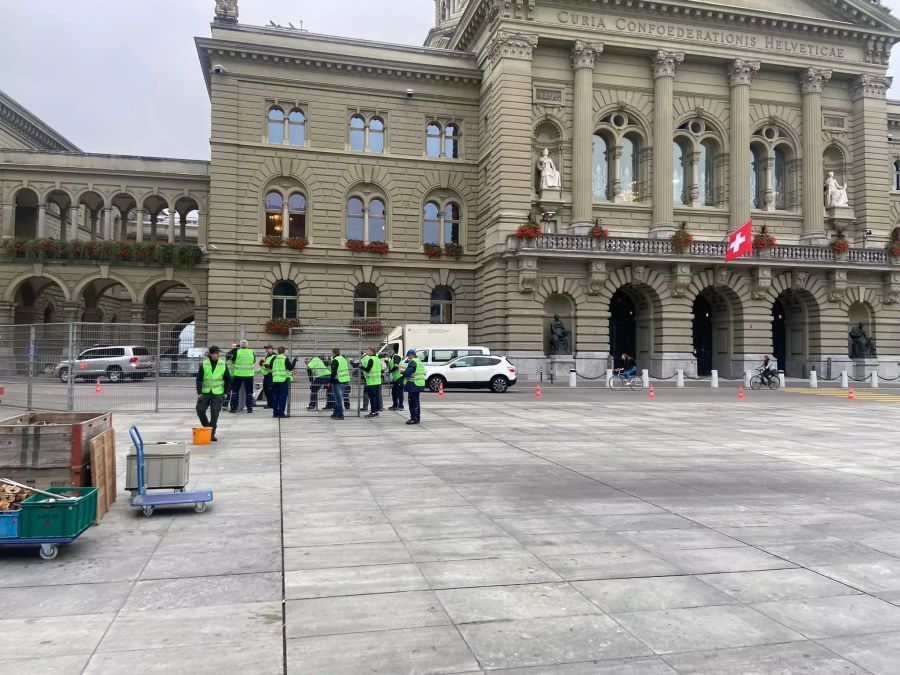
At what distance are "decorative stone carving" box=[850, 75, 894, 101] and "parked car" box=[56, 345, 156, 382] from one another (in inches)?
1777

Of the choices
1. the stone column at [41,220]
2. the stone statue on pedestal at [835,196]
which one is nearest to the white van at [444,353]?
the stone column at [41,220]

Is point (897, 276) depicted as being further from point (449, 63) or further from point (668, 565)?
point (668, 565)

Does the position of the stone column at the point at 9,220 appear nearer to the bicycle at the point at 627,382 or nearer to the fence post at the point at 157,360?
the fence post at the point at 157,360

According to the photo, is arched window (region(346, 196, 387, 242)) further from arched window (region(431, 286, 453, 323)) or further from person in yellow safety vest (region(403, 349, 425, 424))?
person in yellow safety vest (region(403, 349, 425, 424))

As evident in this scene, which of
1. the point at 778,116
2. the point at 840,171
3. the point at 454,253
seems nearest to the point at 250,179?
the point at 454,253

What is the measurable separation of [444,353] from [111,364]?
15613mm

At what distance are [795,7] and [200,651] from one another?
49008 millimetres

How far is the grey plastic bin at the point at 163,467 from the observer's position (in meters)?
8.02

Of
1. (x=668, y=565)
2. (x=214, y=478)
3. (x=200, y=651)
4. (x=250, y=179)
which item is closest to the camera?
(x=200, y=651)

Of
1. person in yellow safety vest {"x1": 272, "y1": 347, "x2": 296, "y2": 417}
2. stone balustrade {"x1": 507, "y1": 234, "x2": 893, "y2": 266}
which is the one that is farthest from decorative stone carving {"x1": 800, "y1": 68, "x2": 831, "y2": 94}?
person in yellow safety vest {"x1": 272, "y1": 347, "x2": 296, "y2": 417}

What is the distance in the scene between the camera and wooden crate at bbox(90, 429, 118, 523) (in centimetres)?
728

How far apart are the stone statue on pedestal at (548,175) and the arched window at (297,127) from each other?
1404cm

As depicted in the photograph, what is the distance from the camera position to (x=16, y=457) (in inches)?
278

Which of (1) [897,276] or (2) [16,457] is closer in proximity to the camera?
(2) [16,457]
